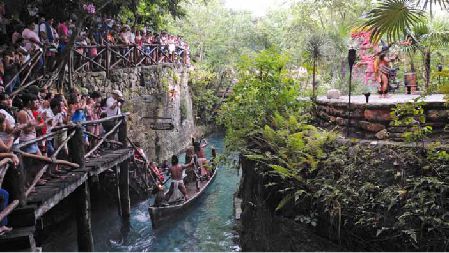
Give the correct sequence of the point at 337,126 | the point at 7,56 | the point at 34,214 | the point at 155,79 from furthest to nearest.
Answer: the point at 155,79 → the point at 7,56 → the point at 337,126 → the point at 34,214

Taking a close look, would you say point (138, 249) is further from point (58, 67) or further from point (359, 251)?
point (359, 251)

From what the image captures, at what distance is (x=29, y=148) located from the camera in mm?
6562

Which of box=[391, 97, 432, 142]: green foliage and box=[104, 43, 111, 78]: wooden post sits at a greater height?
box=[104, 43, 111, 78]: wooden post

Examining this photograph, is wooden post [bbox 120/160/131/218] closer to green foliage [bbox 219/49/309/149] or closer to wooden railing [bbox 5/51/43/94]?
wooden railing [bbox 5/51/43/94]

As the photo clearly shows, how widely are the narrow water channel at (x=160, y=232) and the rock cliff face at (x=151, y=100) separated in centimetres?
356

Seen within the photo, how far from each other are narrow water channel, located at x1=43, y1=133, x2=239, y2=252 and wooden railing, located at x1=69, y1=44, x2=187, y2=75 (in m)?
4.85

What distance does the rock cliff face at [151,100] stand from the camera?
48.2ft

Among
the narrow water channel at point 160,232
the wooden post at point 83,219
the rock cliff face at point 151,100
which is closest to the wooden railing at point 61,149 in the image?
the wooden post at point 83,219

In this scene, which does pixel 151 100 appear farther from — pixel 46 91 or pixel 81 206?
pixel 81 206

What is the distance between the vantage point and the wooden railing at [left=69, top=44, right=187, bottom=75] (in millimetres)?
13508

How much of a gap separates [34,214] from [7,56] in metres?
5.31

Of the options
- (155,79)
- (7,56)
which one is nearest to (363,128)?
(7,56)

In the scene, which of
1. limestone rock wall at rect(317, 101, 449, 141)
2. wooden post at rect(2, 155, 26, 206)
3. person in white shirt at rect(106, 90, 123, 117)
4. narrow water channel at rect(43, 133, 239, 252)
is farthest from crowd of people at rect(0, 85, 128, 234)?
limestone rock wall at rect(317, 101, 449, 141)

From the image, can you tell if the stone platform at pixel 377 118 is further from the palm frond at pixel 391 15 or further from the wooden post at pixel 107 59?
the wooden post at pixel 107 59
